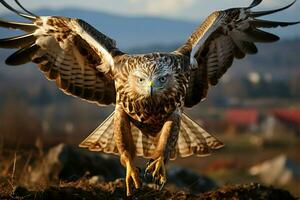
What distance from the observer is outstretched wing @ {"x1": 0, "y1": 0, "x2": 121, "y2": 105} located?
9.14 metres

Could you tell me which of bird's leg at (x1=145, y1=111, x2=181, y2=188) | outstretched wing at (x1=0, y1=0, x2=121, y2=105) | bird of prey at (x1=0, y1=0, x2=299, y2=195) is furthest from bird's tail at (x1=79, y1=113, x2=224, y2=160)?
bird's leg at (x1=145, y1=111, x2=181, y2=188)

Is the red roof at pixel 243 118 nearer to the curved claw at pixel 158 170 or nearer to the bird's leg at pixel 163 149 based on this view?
the bird's leg at pixel 163 149

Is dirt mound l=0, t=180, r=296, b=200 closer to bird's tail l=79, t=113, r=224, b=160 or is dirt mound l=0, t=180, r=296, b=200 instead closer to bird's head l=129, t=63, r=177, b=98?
bird's tail l=79, t=113, r=224, b=160

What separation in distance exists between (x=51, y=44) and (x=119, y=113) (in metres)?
2.06

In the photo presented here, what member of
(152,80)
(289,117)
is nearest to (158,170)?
(152,80)

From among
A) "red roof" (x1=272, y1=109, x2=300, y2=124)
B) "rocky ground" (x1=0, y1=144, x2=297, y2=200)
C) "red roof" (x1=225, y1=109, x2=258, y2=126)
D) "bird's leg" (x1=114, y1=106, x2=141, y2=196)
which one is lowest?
"red roof" (x1=225, y1=109, x2=258, y2=126)

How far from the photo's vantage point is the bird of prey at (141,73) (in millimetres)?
7746

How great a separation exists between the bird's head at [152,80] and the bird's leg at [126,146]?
17.0 inches

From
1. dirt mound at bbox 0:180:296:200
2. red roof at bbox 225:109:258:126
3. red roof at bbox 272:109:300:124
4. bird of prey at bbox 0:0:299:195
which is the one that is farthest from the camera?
red roof at bbox 225:109:258:126

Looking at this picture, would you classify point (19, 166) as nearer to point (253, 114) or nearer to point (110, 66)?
point (110, 66)

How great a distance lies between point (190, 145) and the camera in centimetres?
954

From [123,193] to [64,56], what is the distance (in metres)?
2.71

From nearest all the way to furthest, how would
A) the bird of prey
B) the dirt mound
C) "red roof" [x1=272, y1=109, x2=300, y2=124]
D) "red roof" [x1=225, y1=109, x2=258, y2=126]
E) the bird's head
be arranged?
the dirt mound < the bird's head < the bird of prey < "red roof" [x1=272, y1=109, x2=300, y2=124] < "red roof" [x1=225, y1=109, x2=258, y2=126]

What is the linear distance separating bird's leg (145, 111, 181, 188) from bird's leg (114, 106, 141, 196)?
0.17 meters
